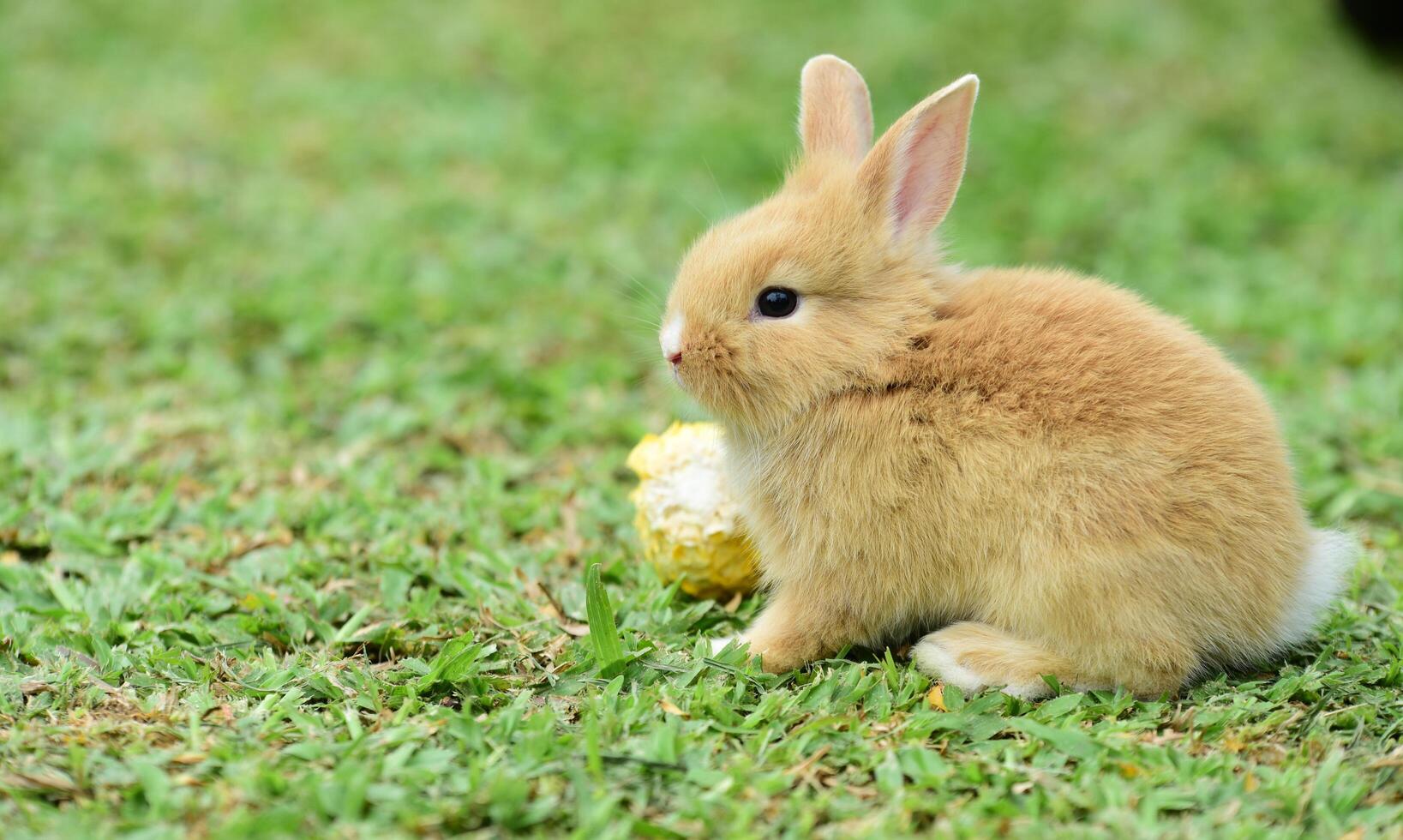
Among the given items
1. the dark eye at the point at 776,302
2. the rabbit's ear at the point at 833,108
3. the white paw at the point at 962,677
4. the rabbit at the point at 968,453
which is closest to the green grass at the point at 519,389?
the white paw at the point at 962,677

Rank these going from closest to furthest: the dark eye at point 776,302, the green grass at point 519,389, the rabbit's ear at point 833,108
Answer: the green grass at point 519,389, the dark eye at point 776,302, the rabbit's ear at point 833,108

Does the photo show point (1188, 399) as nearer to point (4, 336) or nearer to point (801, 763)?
point (801, 763)

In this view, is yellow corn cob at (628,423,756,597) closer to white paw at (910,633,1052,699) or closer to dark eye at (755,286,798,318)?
dark eye at (755,286,798,318)

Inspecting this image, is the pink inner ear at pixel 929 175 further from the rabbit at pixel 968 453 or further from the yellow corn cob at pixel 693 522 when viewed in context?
the yellow corn cob at pixel 693 522

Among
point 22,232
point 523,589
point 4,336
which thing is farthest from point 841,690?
point 22,232

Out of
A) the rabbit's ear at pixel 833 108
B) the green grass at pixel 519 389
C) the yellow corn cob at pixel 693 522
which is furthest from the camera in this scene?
the rabbit's ear at pixel 833 108

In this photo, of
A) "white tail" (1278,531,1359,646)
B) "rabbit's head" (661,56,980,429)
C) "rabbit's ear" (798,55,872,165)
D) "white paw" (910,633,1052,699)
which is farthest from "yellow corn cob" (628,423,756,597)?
"white tail" (1278,531,1359,646)
